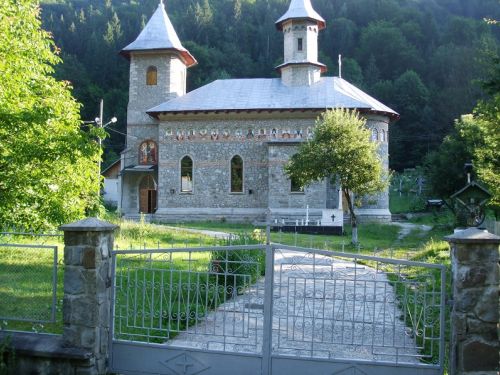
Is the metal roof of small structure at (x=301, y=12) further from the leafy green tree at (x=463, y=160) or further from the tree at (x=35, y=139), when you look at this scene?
the tree at (x=35, y=139)

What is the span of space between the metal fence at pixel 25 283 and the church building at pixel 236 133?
16.5m

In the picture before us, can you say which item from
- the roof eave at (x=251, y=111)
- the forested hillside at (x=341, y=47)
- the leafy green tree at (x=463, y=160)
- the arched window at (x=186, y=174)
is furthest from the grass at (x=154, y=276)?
the forested hillside at (x=341, y=47)

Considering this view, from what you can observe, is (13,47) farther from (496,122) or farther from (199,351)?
(496,122)

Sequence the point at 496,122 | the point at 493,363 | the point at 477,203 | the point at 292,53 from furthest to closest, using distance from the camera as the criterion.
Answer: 1. the point at 292,53
2. the point at 477,203
3. the point at 496,122
4. the point at 493,363

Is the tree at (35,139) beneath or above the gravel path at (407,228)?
above

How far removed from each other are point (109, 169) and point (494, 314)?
34240mm

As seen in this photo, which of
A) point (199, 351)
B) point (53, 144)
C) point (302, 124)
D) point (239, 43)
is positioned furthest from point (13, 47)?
point (239, 43)

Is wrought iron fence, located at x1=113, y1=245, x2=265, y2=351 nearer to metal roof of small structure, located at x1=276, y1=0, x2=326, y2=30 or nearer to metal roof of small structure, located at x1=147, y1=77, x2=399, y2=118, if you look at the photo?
metal roof of small structure, located at x1=147, y1=77, x2=399, y2=118

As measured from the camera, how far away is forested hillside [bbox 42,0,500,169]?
51.6 m

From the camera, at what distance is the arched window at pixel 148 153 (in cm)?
2845

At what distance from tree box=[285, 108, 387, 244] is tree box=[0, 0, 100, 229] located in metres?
10.6

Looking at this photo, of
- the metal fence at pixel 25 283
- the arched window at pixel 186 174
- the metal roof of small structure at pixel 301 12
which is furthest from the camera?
the metal roof of small structure at pixel 301 12

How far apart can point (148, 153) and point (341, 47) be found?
134 feet

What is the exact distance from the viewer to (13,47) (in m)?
7.96
